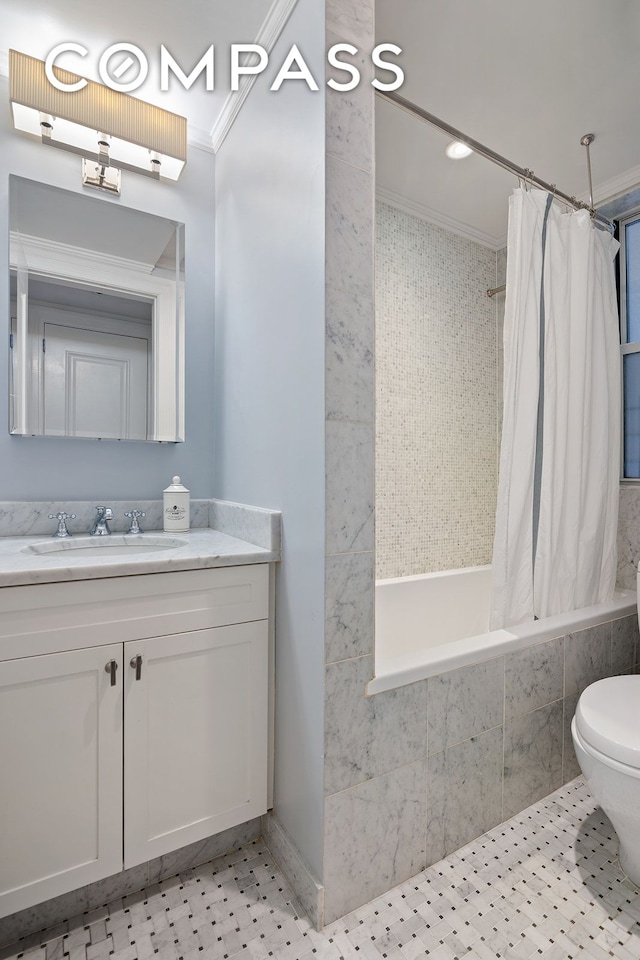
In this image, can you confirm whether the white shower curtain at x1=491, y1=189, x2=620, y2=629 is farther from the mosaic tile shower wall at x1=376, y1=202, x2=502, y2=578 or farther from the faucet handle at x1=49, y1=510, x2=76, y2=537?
the faucet handle at x1=49, y1=510, x2=76, y2=537

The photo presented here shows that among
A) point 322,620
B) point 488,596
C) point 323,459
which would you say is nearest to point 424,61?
point 323,459

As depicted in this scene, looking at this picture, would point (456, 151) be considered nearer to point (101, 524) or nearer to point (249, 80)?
point (249, 80)

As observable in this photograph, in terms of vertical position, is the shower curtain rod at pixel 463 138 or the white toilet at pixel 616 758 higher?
the shower curtain rod at pixel 463 138

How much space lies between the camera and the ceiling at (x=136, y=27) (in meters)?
1.46

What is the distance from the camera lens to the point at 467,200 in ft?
8.09

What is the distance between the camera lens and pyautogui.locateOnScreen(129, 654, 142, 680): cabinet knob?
125cm

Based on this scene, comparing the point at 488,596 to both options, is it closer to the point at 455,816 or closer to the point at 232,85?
the point at 455,816

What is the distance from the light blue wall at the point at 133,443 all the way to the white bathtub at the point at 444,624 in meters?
1.06

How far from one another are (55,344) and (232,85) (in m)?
1.14

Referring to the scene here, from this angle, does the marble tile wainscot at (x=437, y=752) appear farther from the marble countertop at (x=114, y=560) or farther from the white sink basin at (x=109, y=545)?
the white sink basin at (x=109, y=545)

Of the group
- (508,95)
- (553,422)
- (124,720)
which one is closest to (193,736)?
(124,720)

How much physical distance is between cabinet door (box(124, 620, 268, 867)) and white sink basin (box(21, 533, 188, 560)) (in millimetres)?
365

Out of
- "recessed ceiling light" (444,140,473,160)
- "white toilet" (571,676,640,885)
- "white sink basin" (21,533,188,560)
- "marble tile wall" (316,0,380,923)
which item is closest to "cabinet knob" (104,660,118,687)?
"white sink basin" (21,533,188,560)

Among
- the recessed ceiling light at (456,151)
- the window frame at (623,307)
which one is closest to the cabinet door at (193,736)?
the window frame at (623,307)
